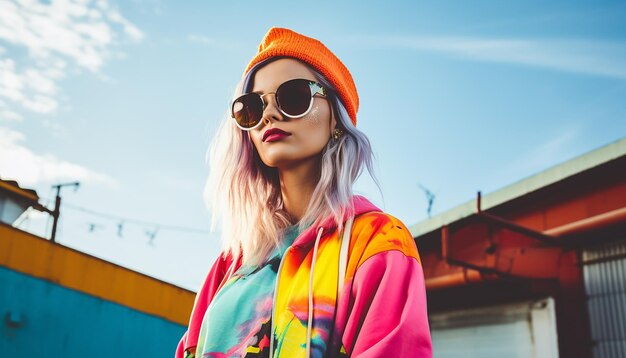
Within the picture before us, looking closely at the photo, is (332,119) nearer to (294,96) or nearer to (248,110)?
(294,96)

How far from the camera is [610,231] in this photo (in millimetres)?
5902

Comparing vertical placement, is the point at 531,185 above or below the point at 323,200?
above

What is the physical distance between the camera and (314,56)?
1.86 m

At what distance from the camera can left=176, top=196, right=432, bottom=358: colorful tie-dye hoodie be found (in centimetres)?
131

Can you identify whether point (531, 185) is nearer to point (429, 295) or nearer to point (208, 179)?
point (429, 295)

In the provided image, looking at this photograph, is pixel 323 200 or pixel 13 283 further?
pixel 13 283

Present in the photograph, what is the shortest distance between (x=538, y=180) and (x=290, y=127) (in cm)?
580

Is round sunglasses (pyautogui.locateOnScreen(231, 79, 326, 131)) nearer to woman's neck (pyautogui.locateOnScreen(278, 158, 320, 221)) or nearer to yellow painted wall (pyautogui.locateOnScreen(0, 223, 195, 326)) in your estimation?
woman's neck (pyautogui.locateOnScreen(278, 158, 320, 221))

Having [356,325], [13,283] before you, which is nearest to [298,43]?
[356,325]

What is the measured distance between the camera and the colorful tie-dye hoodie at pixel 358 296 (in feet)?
4.30

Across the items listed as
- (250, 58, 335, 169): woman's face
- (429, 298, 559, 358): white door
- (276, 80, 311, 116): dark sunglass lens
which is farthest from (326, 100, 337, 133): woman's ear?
(429, 298, 559, 358): white door

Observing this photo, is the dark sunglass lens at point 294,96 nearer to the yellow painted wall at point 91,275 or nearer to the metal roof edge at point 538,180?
the metal roof edge at point 538,180

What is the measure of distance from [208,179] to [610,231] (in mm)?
5102

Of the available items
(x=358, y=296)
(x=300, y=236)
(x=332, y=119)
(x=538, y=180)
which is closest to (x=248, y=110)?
(x=332, y=119)
